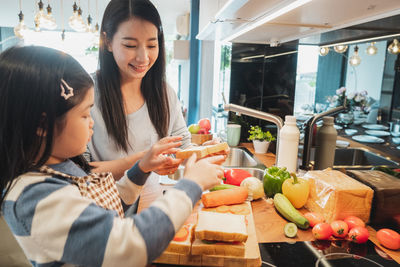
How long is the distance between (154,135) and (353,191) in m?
0.89

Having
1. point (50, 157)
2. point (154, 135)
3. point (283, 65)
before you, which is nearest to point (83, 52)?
point (283, 65)

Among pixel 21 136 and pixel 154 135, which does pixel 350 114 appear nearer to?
pixel 154 135

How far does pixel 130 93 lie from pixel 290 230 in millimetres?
952

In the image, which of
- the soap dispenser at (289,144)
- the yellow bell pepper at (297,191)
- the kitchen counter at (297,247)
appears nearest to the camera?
the kitchen counter at (297,247)

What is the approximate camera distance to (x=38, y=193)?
614mm

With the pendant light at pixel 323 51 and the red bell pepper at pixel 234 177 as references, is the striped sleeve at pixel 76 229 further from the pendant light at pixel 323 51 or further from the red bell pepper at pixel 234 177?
the pendant light at pixel 323 51

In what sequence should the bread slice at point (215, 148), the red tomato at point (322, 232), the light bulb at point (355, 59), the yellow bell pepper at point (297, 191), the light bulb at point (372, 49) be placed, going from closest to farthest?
the red tomato at point (322, 232)
the bread slice at point (215, 148)
the yellow bell pepper at point (297, 191)
the light bulb at point (372, 49)
the light bulb at point (355, 59)

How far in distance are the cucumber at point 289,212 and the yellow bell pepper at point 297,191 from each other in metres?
0.03

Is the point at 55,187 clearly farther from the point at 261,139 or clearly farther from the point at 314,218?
the point at 261,139

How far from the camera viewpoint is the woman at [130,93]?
1240 mm

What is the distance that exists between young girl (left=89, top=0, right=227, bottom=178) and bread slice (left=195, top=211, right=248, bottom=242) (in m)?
0.30

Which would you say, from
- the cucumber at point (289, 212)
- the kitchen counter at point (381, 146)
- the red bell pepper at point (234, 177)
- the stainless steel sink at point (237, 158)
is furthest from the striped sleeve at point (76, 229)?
the stainless steel sink at point (237, 158)

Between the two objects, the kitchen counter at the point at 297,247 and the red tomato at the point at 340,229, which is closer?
the kitchen counter at the point at 297,247

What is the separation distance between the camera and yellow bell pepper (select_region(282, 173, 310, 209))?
47.3 inches
